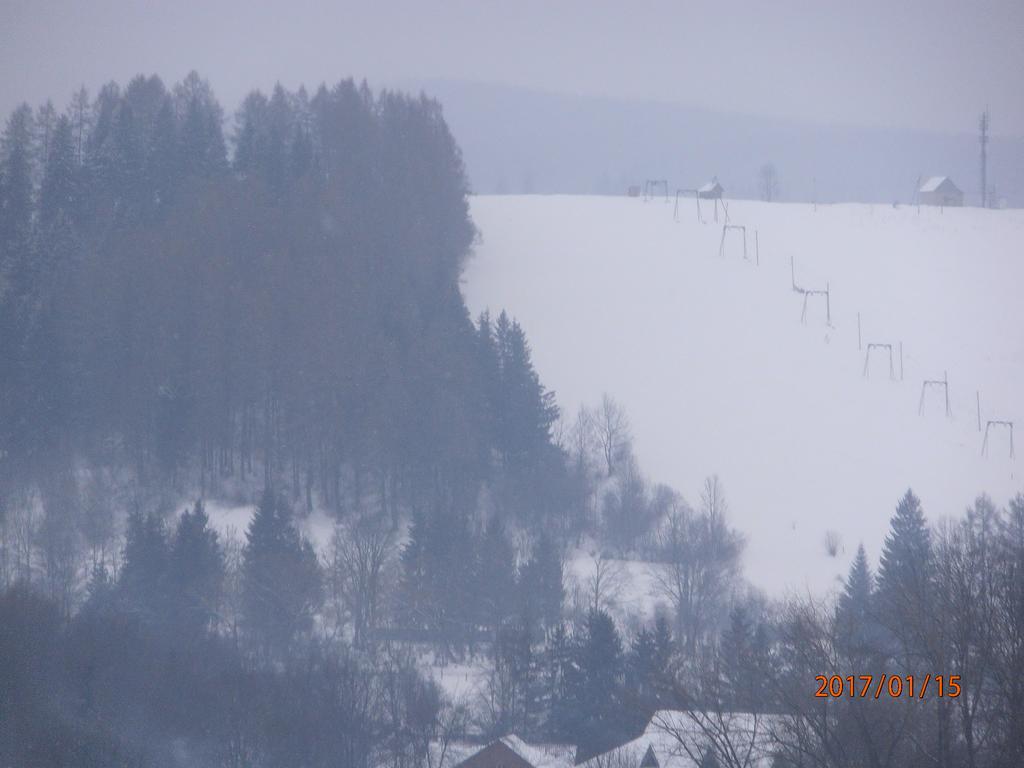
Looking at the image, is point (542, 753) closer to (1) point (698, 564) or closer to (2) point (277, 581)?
(2) point (277, 581)

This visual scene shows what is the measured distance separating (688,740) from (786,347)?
82.7 ft

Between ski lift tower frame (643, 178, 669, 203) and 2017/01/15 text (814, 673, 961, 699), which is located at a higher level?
ski lift tower frame (643, 178, 669, 203)

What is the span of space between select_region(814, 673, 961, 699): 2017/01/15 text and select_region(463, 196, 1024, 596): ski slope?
14469 millimetres

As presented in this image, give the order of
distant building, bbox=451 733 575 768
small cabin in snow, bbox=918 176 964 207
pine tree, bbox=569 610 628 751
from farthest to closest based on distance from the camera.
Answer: small cabin in snow, bbox=918 176 964 207, pine tree, bbox=569 610 628 751, distant building, bbox=451 733 575 768

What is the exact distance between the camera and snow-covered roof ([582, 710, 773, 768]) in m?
12.2

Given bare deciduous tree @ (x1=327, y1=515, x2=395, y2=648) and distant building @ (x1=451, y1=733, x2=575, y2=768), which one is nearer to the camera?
distant building @ (x1=451, y1=733, x2=575, y2=768)

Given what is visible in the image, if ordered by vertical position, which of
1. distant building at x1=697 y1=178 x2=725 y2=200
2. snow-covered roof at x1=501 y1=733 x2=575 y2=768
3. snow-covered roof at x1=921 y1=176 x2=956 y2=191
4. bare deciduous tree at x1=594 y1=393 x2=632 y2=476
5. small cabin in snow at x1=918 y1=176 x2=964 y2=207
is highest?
snow-covered roof at x1=921 y1=176 x2=956 y2=191

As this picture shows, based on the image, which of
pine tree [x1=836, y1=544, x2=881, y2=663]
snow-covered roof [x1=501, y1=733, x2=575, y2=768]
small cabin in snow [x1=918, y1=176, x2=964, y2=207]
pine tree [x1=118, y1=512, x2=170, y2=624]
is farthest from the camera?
small cabin in snow [x1=918, y1=176, x2=964, y2=207]

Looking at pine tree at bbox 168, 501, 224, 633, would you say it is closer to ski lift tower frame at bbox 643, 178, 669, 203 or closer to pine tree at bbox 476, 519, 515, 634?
pine tree at bbox 476, 519, 515, 634

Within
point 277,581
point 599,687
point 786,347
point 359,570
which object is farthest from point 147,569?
point 786,347

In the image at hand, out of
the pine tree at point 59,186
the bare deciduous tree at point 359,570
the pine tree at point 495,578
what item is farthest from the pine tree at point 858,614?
the pine tree at point 59,186

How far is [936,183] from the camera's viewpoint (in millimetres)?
57625

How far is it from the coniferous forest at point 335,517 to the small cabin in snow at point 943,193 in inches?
1123

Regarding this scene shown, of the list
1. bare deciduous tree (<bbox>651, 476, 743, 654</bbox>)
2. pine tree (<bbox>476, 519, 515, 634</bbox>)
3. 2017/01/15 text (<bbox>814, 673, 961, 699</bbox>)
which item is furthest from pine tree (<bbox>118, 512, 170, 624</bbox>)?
2017/01/15 text (<bbox>814, 673, 961, 699</bbox>)
